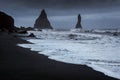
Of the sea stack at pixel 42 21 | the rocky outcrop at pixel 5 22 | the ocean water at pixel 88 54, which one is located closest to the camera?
the ocean water at pixel 88 54

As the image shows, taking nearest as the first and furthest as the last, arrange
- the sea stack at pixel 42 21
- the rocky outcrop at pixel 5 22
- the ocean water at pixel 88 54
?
the ocean water at pixel 88 54
the rocky outcrop at pixel 5 22
the sea stack at pixel 42 21

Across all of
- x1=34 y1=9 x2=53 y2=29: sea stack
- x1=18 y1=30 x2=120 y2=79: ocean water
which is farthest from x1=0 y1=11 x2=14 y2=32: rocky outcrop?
x1=34 y1=9 x2=53 y2=29: sea stack

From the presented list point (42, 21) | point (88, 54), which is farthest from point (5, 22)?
point (42, 21)

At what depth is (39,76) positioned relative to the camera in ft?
22.7

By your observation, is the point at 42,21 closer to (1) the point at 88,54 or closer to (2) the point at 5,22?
(2) the point at 5,22

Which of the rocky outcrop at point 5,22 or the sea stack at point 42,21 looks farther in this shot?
the sea stack at point 42,21

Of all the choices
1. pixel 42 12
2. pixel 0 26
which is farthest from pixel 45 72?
pixel 42 12

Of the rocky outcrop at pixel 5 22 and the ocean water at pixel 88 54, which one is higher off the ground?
the rocky outcrop at pixel 5 22

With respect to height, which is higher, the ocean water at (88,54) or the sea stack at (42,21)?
the sea stack at (42,21)

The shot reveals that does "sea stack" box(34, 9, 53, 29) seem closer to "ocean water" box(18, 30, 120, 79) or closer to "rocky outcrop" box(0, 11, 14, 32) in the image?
"rocky outcrop" box(0, 11, 14, 32)

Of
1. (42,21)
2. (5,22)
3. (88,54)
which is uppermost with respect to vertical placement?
(42,21)

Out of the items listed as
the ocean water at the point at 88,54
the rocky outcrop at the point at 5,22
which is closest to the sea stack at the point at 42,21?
the rocky outcrop at the point at 5,22

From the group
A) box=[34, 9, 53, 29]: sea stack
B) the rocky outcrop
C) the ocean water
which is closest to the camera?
the ocean water

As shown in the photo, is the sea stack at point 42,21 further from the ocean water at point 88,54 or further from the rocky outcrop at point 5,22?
the ocean water at point 88,54
